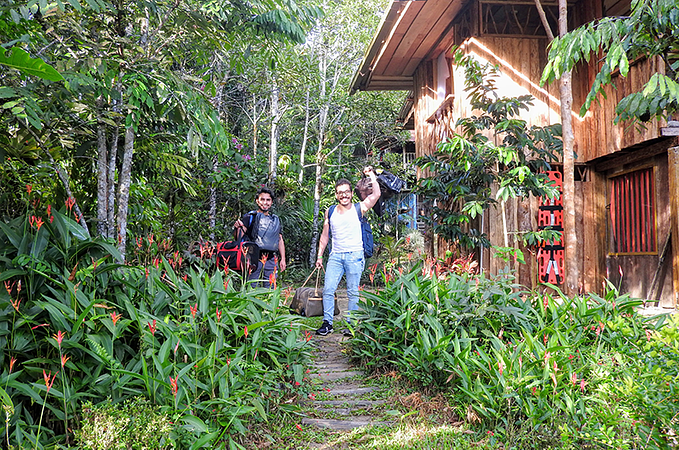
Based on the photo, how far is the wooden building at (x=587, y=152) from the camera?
7.12 metres

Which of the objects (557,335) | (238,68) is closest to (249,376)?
(557,335)

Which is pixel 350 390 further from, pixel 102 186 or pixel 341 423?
pixel 102 186

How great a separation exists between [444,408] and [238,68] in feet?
15.1

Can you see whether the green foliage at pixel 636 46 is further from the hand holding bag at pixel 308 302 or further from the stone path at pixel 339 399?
the hand holding bag at pixel 308 302

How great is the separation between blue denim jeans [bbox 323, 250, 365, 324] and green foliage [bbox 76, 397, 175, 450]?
9.92ft

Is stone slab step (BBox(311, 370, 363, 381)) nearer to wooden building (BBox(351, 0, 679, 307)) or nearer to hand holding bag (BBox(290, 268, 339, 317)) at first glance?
hand holding bag (BBox(290, 268, 339, 317))

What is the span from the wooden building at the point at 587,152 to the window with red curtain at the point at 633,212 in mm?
15

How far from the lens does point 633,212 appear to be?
7691mm

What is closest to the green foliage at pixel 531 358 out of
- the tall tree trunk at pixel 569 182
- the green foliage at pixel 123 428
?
the tall tree trunk at pixel 569 182

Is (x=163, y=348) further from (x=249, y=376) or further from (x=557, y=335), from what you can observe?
(x=557, y=335)

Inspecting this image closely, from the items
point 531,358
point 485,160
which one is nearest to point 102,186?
point 531,358

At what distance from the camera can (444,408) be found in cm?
366

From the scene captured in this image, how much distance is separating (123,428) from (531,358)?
264 centimetres

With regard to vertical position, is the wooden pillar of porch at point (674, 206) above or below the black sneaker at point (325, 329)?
above
